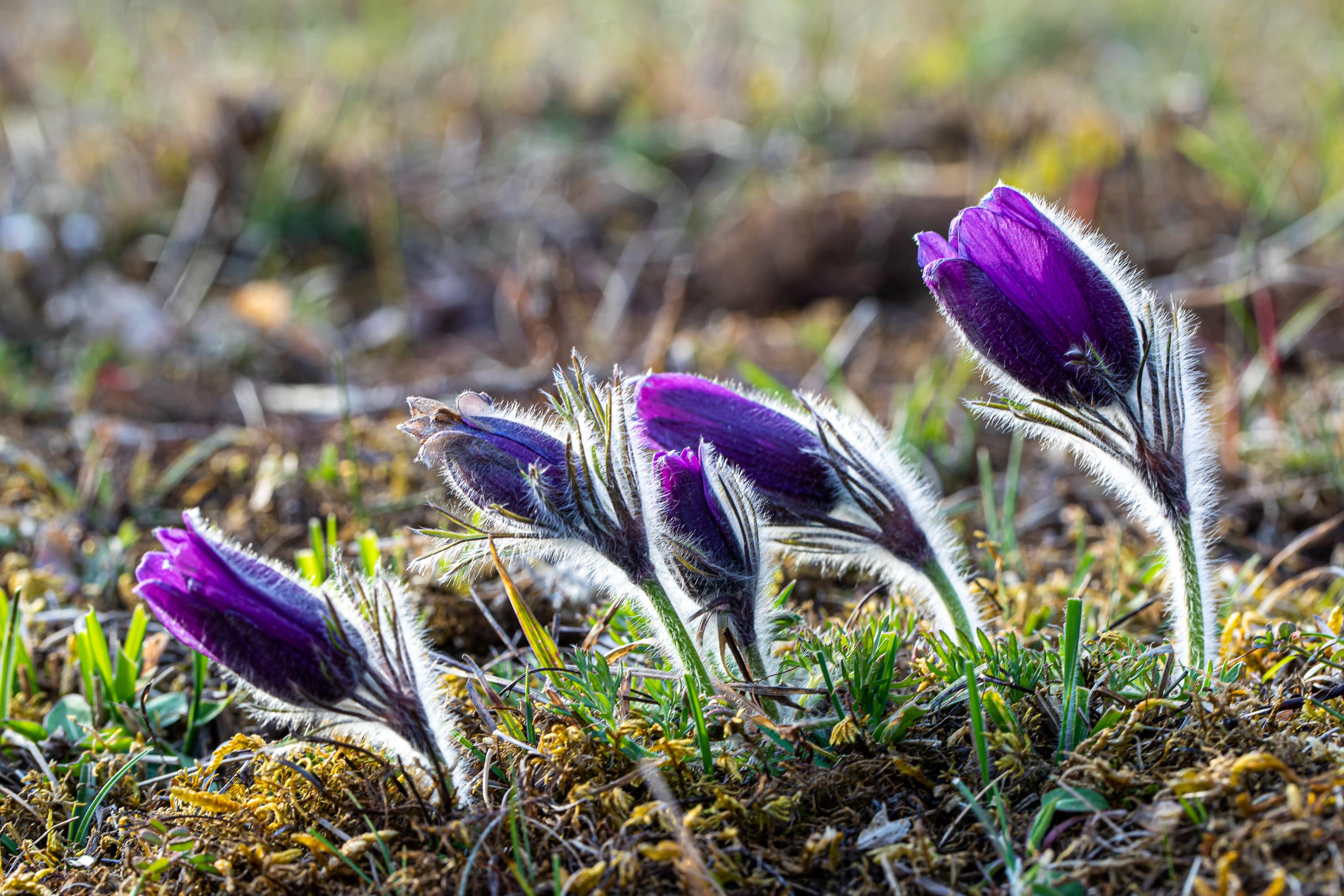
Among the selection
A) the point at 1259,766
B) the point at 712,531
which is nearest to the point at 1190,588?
the point at 1259,766

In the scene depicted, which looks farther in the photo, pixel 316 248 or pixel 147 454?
pixel 316 248

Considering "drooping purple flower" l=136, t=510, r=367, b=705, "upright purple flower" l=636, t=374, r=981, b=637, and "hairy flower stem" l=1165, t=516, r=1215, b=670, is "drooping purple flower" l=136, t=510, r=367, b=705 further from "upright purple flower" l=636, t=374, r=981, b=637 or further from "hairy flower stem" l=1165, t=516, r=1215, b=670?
"hairy flower stem" l=1165, t=516, r=1215, b=670

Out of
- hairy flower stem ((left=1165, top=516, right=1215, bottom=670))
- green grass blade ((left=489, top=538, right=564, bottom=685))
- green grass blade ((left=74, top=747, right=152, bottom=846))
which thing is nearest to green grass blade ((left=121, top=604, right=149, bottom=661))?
green grass blade ((left=74, top=747, right=152, bottom=846))

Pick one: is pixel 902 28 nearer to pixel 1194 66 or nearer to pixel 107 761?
pixel 1194 66

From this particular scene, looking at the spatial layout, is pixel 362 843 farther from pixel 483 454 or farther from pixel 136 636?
pixel 136 636

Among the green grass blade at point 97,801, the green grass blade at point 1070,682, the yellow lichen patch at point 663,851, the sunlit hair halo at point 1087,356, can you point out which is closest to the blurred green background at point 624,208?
the green grass blade at point 97,801

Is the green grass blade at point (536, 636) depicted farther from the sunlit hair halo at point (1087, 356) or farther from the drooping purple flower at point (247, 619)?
the sunlit hair halo at point (1087, 356)

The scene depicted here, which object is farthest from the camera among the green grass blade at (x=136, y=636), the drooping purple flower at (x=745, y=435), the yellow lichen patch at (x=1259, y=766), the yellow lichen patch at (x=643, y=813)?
the green grass blade at (x=136, y=636)

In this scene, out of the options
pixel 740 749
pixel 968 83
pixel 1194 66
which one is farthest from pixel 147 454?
pixel 1194 66
